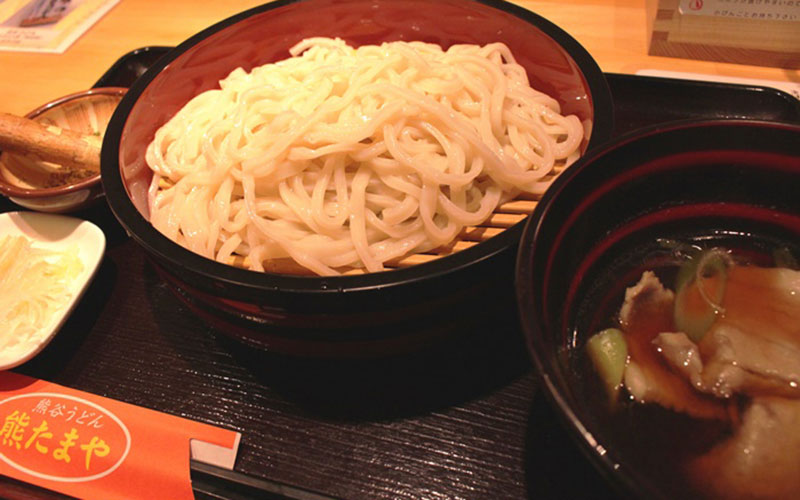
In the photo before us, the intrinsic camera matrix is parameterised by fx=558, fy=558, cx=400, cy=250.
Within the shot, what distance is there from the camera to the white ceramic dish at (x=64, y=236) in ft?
4.71

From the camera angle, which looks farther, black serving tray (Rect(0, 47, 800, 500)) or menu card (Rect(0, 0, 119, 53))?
menu card (Rect(0, 0, 119, 53))

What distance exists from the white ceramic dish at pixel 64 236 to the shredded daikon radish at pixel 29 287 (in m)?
0.02

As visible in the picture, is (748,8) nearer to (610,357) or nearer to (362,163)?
(362,163)

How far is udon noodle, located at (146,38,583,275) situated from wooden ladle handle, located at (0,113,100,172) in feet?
1.17

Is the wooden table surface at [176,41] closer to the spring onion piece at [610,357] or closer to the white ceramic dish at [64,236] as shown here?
the white ceramic dish at [64,236]

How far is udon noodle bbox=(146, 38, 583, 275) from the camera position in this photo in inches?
48.4

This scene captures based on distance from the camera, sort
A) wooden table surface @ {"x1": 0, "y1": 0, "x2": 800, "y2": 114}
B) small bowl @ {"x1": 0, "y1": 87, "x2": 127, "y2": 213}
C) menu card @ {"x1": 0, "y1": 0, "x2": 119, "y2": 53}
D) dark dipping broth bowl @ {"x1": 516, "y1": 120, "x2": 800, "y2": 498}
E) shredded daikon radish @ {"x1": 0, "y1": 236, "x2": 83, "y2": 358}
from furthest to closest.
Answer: menu card @ {"x1": 0, "y1": 0, "x2": 119, "y2": 53}
wooden table surface @ {"x1": 0, "y1": 0, "x2": 800, "y2": 114}
small bowl @ {"x1": 0, "y1": 87, "x2": 127, "y2": 213}
shredded daikon radish @ {"x1": 0, "y1": 236, "x2": 83, "y2": 358}
dark dipping broth bowl @ {"x1": 516, "y1": 120, "x2": 800, "y2": 498}

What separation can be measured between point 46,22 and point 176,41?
902mm

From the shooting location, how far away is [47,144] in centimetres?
164

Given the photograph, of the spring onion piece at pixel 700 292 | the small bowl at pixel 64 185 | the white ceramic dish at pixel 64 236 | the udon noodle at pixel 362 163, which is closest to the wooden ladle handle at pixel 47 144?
the small bowl at pixel 64 185

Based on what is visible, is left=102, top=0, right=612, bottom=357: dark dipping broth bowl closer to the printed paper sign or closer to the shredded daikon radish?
the shredded daikon radish

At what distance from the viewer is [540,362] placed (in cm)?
68

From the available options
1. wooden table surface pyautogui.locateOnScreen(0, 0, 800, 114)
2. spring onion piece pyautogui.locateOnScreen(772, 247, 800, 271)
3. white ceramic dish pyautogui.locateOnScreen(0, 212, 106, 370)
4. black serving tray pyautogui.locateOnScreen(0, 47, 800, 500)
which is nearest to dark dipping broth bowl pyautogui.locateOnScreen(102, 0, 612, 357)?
black serving tray pyautogui.locateOnScreen(0, 47, 800, 500)

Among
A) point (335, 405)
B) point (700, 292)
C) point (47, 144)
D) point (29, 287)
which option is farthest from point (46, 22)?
point (700, 292)
